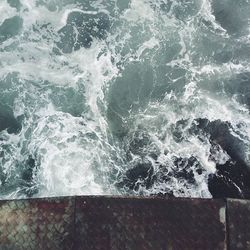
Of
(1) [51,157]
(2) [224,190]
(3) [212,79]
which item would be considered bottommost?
(1) [51,157]

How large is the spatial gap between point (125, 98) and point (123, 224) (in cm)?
331

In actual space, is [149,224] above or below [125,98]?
above

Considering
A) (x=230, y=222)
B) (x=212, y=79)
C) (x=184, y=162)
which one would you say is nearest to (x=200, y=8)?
(x=212, y=79)

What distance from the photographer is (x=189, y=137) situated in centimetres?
642

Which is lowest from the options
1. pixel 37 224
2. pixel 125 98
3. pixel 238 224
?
pixel 125 98

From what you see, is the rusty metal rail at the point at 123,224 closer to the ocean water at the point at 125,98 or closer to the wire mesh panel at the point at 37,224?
the wire mesh panel at the point at 37,224

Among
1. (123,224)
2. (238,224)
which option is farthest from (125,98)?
(238,224)

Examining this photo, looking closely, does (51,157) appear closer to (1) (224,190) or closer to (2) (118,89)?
(2) (118,89)

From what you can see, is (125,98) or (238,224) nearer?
(238,224)

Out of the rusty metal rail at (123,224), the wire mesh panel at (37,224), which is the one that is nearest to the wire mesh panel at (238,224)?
the rusty metal rail at (123,224)

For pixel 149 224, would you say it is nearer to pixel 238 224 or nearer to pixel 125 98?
pixel 238 224

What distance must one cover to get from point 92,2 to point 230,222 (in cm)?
577

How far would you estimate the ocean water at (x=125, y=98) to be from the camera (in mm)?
6152

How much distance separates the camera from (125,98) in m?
6.85
